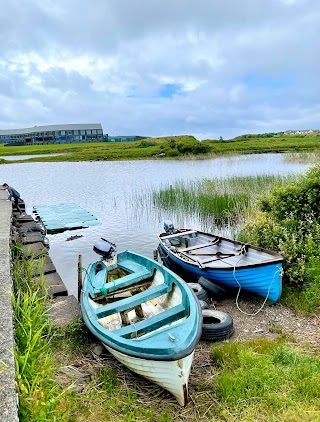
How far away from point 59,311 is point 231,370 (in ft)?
9.44

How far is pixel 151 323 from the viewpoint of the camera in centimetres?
477

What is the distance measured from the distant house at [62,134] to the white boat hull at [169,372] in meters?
96.9

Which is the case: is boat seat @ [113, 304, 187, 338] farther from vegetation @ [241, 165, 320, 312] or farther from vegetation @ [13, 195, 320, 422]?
vegetation @ [241, 165, 320, 312]

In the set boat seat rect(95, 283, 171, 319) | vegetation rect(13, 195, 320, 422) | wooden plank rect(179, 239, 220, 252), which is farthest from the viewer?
wooden plank rect(179, 239, 220, 252)

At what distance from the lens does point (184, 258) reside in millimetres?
8227

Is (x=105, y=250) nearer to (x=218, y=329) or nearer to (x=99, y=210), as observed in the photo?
(x=218, y=329)

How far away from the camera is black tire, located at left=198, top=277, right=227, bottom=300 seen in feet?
23.5

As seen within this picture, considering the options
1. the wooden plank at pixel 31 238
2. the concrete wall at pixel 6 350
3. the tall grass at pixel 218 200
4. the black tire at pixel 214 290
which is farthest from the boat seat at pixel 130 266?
the tall grass at pixel 218 200

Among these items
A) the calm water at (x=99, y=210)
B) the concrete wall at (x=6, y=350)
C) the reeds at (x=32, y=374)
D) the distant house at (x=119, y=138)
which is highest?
the distant house at (x=119, y=138)

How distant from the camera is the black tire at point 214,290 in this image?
282 inches

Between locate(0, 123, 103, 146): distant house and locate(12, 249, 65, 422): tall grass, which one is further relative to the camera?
locate(0, 123, 103, 146): distant house

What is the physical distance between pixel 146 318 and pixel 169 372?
59.1 inches

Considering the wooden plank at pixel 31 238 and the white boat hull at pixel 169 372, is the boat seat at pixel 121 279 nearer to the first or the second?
the white boat hull at pixel 169 372

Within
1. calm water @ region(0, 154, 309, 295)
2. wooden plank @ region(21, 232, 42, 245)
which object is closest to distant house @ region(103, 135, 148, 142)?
calm water @ region(0, 154, 309, 295)
